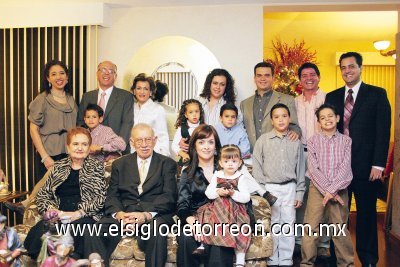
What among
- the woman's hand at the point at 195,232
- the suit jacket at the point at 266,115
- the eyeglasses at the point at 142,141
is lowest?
the woman's hand at the point at 195,232

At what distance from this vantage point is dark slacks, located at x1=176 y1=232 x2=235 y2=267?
3.16 metres

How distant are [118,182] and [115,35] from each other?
7.26ft

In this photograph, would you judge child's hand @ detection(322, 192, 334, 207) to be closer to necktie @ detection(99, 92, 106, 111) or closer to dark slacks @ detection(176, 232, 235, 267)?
dark slacks @ detection(176, 232, 235, 267)

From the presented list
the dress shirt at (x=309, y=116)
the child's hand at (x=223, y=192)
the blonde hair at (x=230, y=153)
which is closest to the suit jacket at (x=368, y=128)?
the dress shirt at (x=309, y=116)

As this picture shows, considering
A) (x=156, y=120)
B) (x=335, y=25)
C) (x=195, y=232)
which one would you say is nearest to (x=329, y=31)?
(x=335, y=25)

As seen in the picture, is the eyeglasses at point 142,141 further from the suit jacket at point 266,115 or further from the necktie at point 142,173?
the suit jacket at point 266,115

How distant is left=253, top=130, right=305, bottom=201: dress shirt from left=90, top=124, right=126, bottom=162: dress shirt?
4.00 feet

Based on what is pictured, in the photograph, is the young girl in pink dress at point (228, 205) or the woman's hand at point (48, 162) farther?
the woman's hand at point (48, 162)

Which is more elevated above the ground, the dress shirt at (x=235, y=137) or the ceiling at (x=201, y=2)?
the ceiling at (x=201, y=2)

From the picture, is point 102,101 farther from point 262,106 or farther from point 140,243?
point 140,243

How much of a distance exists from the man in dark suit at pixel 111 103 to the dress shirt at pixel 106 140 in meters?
0.20

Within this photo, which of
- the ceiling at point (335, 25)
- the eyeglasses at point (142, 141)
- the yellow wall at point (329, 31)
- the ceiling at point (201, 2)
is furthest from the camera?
the yellow wall at point (329, 31)

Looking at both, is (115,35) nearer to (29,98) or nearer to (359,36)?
(29,98)

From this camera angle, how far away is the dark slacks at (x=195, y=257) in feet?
10.4
